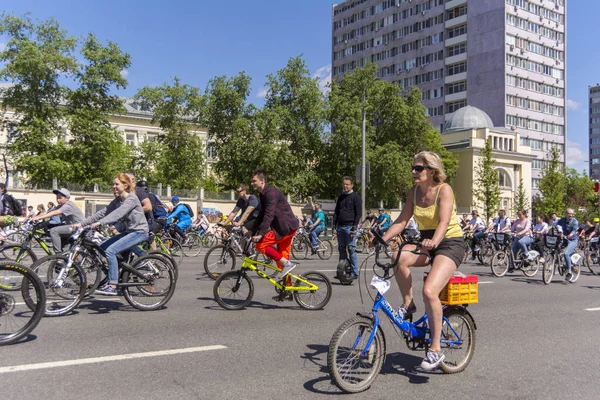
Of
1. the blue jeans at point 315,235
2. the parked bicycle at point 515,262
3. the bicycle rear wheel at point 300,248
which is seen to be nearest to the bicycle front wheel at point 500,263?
the parked bicycle at point 515,262

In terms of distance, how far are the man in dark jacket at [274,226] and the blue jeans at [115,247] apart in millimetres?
1603

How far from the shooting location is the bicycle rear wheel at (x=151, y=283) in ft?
26.4

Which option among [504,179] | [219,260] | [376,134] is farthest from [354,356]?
[504,179]

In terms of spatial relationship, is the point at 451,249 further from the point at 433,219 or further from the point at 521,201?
the point at 521,201

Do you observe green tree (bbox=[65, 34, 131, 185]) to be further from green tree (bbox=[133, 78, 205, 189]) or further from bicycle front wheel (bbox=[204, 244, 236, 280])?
bicycle front wheel (bbox=[204, 244, 236, 280])

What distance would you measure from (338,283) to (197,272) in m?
3.36

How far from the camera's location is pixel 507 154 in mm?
75500

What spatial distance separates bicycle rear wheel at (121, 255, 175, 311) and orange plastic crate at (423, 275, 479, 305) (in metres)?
4.28

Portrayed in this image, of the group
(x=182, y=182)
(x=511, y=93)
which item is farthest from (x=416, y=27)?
(x=182, y=182)

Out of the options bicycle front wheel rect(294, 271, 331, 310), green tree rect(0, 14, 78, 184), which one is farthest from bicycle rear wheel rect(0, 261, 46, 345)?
green tree rect(0, 14, 78, 184)

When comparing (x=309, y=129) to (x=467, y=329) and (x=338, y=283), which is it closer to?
(x=338, y=283)

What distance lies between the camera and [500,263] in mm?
15211

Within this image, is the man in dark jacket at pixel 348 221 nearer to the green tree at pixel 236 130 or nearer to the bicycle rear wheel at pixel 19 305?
the bicycle rear wheel at pixel 19 305

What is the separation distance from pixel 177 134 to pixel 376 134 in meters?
19.3
